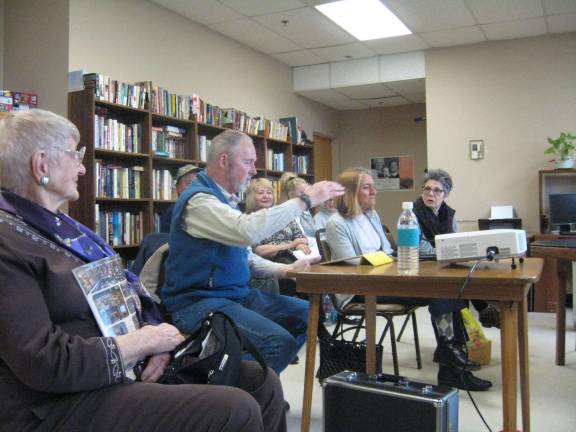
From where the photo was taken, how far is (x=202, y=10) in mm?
5094

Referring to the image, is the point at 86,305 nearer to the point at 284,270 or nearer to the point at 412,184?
the point at 284,270

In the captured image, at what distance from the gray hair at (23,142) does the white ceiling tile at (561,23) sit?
5.35 m

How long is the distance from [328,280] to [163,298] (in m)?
0.62

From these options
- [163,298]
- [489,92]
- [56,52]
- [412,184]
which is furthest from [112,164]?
[412,184]

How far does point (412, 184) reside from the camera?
8258mm

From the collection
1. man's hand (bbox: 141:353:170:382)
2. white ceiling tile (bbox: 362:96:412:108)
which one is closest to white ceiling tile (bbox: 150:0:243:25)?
white ceiling tile (bbox: 362:96:412:108)

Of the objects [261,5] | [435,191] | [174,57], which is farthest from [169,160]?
[435,191]

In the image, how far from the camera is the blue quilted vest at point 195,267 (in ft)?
6.27

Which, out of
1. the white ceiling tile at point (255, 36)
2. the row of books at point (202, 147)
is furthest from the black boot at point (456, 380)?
the white ceiling tile at point (255, 36)

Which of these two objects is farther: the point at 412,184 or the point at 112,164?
the point at 412,184

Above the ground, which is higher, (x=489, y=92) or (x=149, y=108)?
(x=489, y=92)

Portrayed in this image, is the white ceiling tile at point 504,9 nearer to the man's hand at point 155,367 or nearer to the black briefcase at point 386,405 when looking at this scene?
the black briefcase at point 386,405

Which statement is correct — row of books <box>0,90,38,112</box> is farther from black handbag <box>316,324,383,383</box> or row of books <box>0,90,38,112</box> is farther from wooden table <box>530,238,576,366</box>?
wooden table <box>530,238,576,366</box>

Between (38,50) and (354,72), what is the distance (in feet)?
12.7
